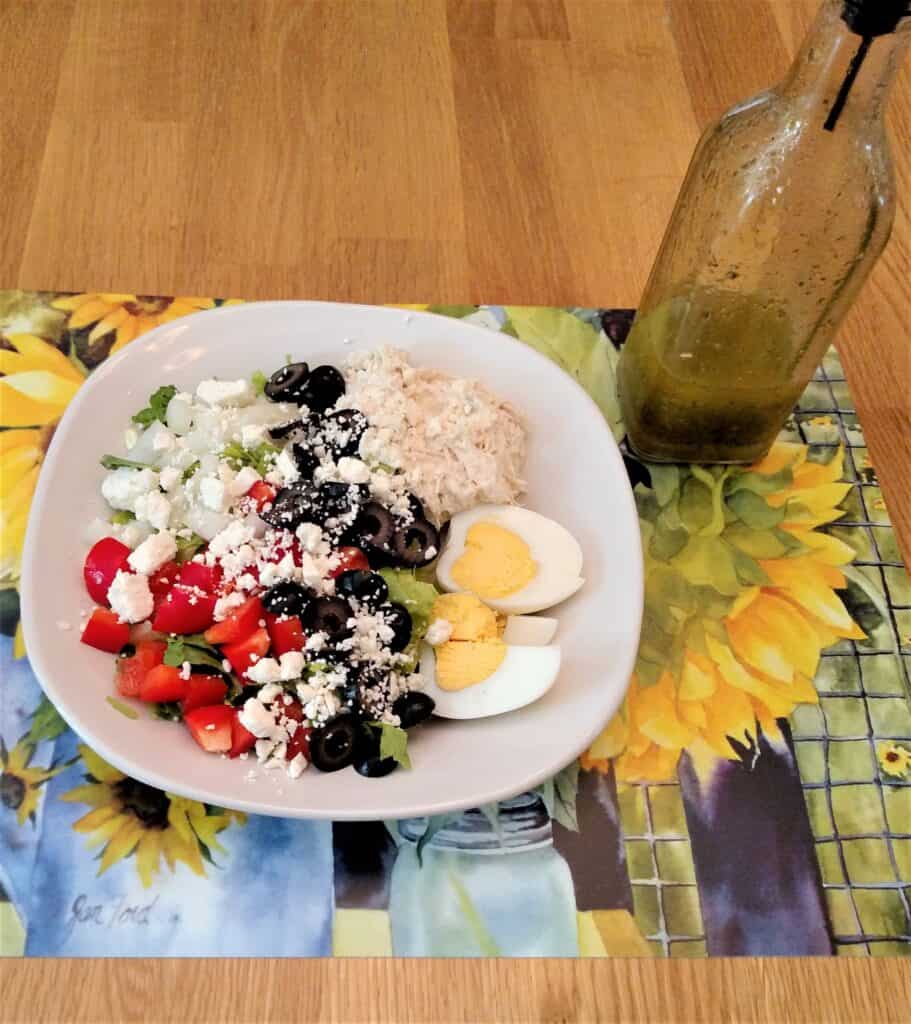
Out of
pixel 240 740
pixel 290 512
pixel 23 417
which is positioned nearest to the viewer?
pixel 240 740

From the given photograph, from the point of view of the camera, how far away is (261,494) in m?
1.23

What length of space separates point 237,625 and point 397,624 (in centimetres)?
18

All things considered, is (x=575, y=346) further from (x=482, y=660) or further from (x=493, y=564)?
(x=482, y=660)

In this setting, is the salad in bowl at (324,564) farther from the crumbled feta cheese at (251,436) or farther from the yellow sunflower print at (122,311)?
the yellow sunflower print at (122,311)

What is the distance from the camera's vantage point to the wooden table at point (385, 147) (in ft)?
5.74

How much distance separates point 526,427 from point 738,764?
1.76 ft

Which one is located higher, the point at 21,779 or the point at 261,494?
the point at 261,494

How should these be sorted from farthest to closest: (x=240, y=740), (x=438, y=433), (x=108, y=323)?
1. (x=108, y=323)
2. (x=438, y=433)
3. (x=240, y=740)

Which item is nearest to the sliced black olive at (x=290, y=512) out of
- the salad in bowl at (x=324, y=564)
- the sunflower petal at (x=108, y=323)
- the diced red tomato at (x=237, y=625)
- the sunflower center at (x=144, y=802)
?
the salad in bowl at (x=324, y=564)

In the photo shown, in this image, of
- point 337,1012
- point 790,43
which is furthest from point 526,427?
point 790,43

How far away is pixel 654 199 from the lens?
1.95 meters

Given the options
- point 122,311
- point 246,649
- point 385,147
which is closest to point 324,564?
point 246,649

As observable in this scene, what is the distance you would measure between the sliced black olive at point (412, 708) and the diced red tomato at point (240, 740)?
16cm

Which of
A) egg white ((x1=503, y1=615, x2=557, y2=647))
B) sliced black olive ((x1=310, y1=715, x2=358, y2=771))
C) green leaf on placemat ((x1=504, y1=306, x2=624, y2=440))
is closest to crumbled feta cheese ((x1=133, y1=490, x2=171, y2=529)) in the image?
sliced black olive ((x1=310, y1=715, x2=358, y2=771))
